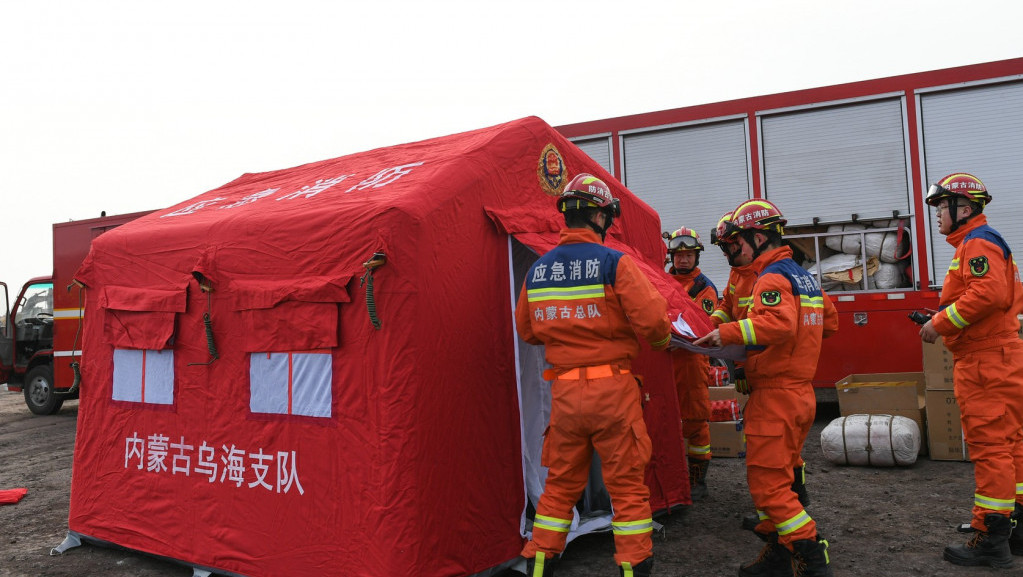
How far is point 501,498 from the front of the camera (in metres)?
4.16

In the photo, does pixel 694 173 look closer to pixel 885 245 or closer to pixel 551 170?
pixel 885 245

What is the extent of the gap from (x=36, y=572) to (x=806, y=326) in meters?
4.99

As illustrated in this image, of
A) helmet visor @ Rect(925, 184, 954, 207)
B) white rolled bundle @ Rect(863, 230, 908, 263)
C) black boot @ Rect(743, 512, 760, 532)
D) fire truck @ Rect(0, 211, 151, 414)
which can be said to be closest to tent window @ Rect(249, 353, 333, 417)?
black boot @ Rect(743, 512, 760, 532)

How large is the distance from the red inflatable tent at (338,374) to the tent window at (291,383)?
0.01 m

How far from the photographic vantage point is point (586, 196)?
3.84 meters

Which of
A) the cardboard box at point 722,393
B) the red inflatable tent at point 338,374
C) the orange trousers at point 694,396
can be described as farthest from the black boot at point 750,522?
the cardboard box at point 722,393

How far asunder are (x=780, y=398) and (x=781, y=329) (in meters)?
0.39

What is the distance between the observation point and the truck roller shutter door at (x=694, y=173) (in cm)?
872

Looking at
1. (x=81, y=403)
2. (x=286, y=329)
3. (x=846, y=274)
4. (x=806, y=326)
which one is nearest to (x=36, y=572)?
(x=81, y=403)

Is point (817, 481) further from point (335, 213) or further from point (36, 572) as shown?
point (36, 572)

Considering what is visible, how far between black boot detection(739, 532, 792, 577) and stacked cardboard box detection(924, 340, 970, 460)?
3.49 meters

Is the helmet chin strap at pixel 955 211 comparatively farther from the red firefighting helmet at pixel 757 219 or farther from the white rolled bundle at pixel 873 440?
the white rolled bundle at pixel 873 440

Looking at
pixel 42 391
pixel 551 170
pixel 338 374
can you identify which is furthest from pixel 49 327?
pixel 551 170

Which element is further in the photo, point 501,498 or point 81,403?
point 81,403
